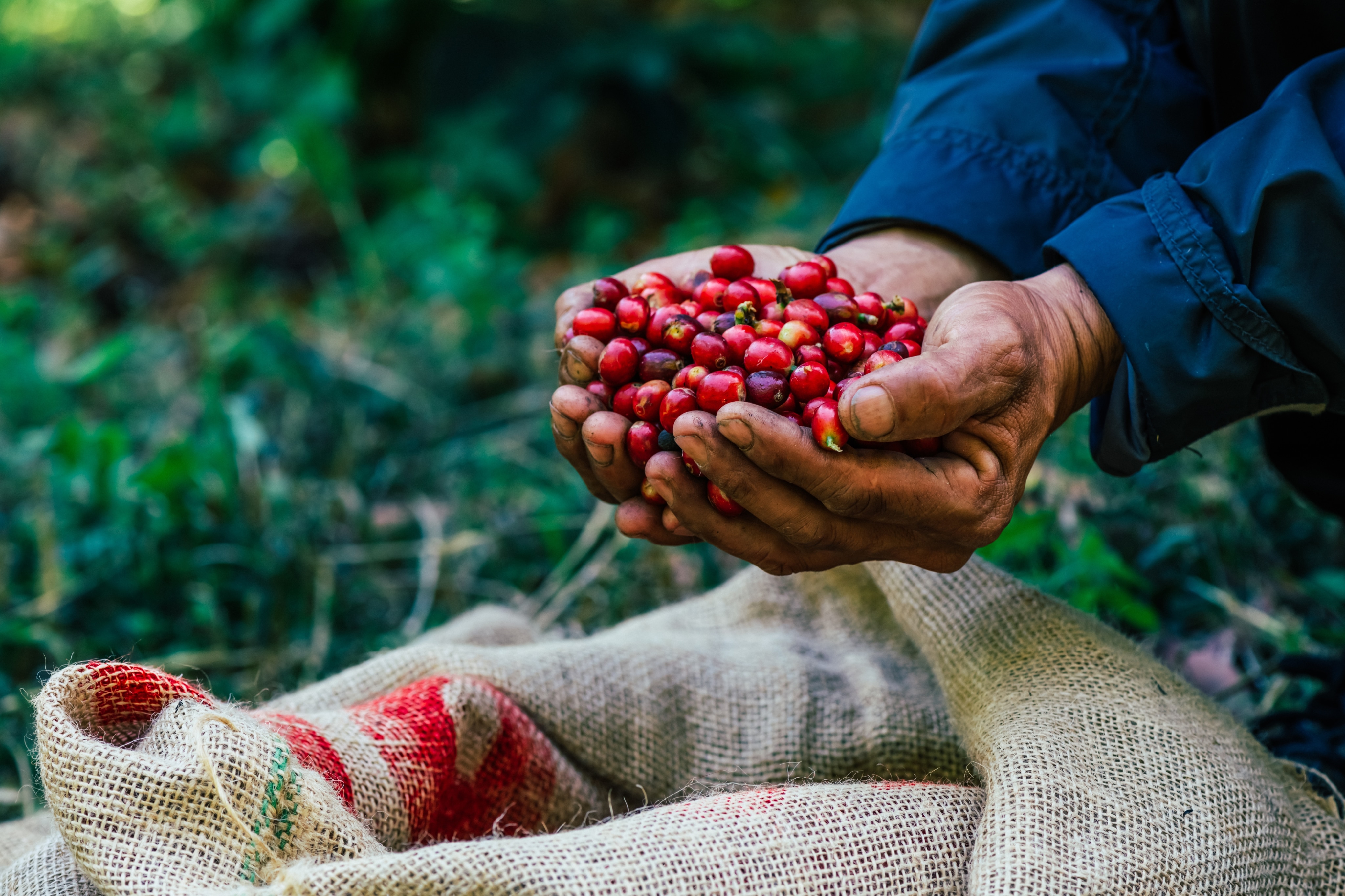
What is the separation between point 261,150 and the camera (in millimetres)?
4367

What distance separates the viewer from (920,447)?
1.23 meters

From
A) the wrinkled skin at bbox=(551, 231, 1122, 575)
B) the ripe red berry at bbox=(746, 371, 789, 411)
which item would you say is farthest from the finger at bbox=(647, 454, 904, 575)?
the ripe red berry at bbox=(746, 371, 789, 411)

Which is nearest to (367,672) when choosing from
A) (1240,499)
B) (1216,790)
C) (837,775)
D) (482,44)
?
(837,775)

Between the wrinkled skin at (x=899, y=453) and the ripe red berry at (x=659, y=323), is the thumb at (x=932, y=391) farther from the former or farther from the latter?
the ripe red berry at (x=659, y=323)

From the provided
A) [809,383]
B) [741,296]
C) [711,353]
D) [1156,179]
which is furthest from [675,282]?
[1156,179]

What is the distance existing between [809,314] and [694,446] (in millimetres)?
286

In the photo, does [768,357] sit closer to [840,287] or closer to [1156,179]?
[840,287]

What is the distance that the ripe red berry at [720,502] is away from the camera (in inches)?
49.8

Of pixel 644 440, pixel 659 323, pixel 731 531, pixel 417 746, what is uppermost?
pixel 659 323

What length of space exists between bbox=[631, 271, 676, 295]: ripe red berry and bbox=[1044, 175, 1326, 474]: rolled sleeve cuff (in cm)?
51

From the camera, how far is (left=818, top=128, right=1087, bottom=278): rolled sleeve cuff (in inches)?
62.2

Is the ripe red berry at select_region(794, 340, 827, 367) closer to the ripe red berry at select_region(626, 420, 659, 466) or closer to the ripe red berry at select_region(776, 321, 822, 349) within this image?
the ripe red berry at select_region(776, 321, 822, 349)

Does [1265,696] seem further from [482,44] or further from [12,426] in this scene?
[482,44]

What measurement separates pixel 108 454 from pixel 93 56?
→ 4.79m
